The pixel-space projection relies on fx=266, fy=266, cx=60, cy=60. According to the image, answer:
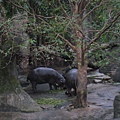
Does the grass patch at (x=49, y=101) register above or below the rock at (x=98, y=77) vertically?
below

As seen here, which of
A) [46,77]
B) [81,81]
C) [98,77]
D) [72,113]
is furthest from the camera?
[98,77]

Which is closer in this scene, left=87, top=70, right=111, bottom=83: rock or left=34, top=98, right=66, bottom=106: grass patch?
left=34, top=98, right=66, bottom=106: grass patch

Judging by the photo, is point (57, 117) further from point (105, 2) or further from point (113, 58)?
point (105, 2)

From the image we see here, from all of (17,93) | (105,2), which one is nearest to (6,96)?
(17,93)

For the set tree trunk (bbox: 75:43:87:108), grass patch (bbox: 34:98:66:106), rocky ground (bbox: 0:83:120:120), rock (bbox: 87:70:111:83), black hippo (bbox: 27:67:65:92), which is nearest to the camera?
rocky ground (bbox: 0:83:120:120)

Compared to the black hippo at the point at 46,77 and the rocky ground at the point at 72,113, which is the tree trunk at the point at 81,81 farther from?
the black hippo at the point at 46,77

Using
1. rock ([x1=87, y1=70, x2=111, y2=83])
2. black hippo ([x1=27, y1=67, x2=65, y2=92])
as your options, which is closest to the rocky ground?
black hippo ([x1=27, y1=67, x2=65, y2=92])

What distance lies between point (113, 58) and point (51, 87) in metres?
4.24

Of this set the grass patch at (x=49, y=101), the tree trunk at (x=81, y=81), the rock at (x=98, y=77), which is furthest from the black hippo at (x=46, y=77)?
the tree trunk at (x=81, y=81)

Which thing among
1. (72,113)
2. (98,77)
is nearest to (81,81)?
(72,113)

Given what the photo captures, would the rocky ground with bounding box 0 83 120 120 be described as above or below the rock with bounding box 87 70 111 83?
below

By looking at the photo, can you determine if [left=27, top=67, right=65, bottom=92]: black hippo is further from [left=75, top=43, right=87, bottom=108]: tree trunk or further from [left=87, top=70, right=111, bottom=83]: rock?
[left=75, top=43, right=87, bottom=108]: tree trunk

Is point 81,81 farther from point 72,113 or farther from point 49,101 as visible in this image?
point 49,101

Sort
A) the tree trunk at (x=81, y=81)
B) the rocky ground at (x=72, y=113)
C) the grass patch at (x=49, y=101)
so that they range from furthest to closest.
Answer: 1. the grass patch at (x=49, y=101)
2. the tree trunk at (x=81, y=81)
3. the rocky ground at (x=72, y=113)
